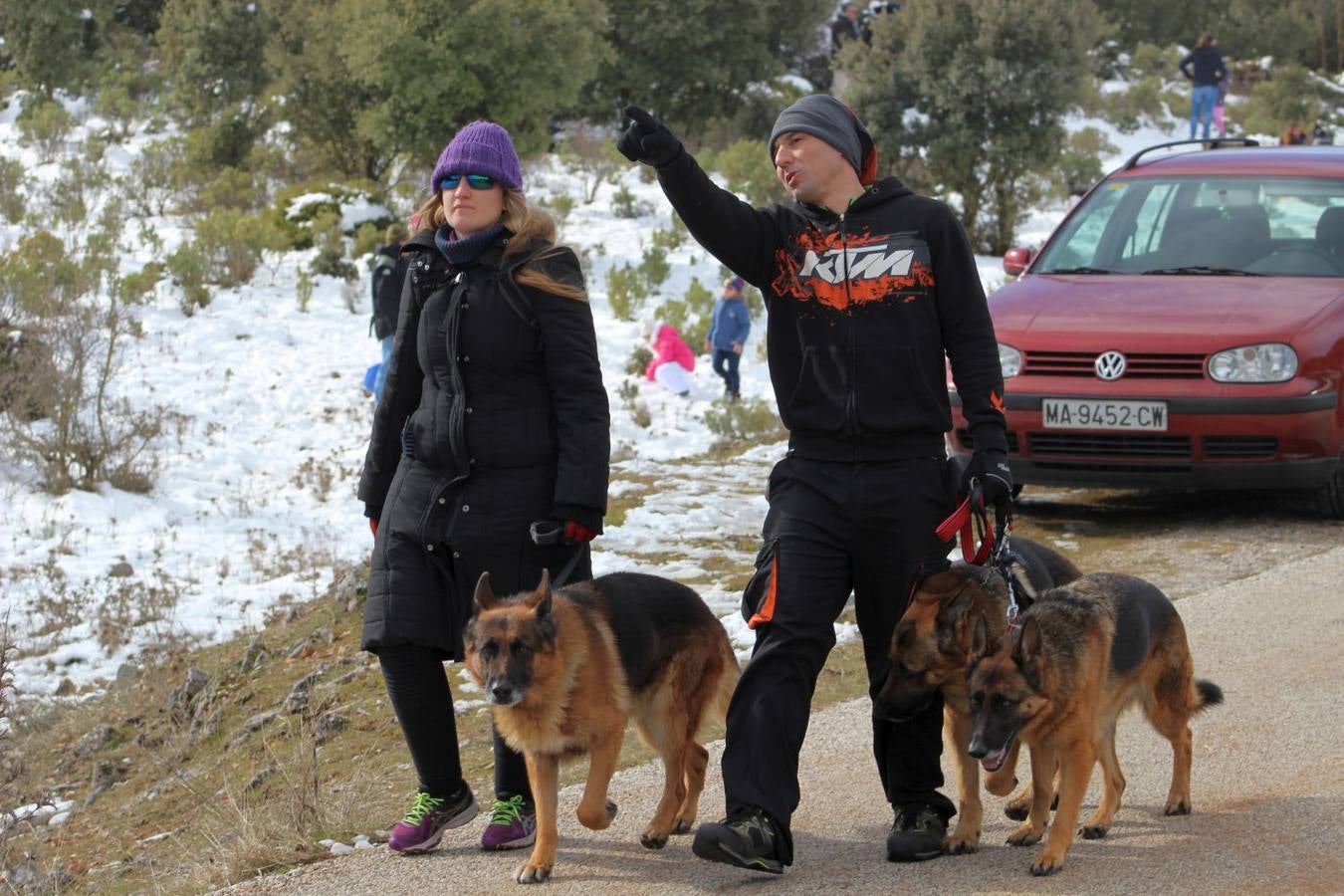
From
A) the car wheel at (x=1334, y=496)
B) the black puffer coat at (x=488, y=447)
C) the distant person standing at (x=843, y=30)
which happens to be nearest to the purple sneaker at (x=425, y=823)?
the black puffer coat at (x=488, y=447)

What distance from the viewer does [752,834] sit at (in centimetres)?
427

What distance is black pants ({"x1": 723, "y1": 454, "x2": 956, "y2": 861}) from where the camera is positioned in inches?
175

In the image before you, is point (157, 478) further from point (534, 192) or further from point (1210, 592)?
point (534, 192)

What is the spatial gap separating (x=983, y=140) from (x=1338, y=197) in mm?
13647

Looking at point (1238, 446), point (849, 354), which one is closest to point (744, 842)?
point (849, 354)

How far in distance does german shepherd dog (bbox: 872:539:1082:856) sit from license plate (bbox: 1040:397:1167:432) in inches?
168

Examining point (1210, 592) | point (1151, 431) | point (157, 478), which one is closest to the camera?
point (1210, 592)

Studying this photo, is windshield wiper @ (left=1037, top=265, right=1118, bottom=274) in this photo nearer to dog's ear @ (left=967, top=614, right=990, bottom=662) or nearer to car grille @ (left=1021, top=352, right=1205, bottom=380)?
car grille @ (left=1021, top=352, right=1205, bottom=380)

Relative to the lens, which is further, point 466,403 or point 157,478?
point 157,478

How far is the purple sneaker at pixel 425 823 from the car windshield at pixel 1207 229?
19.8ft

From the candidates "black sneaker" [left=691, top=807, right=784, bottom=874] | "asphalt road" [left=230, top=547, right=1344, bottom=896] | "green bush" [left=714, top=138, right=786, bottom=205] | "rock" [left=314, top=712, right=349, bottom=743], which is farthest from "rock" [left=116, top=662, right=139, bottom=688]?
"green bush" [left=714, top=138, right=786, bottom=205]

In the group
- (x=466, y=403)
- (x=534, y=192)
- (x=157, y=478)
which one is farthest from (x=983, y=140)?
(x=466, y=403)

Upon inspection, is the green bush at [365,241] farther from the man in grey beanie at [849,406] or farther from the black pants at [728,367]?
the man in grey beanie at [849,406]

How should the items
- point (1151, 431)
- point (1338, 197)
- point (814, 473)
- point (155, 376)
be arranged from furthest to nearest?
point (155, 376), point (1338, 197), point (1151, 431), point (814, 473)
